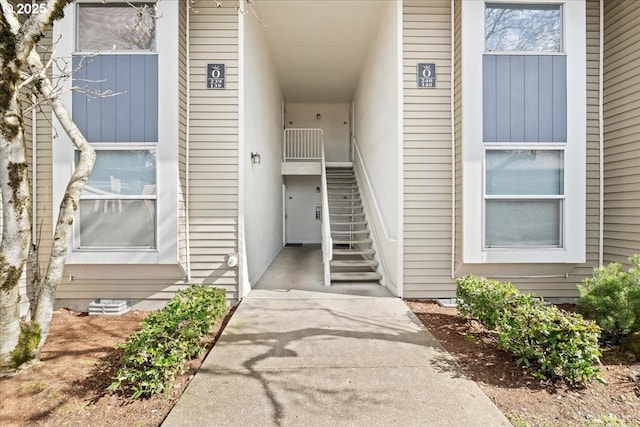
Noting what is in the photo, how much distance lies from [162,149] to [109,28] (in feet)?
5.53

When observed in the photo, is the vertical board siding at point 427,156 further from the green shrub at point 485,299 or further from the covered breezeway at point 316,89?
the green shrub at point 485,299

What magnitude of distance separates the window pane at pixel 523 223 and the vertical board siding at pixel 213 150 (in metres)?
3.47

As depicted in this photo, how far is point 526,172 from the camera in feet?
13.9

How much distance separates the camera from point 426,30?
4562 mm

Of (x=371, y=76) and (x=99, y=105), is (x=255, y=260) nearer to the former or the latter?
(x=99, y=105)

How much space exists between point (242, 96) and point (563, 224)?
464 centimetres

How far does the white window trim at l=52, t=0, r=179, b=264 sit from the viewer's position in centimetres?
398

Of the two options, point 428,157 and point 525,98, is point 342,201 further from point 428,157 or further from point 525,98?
point 525,98

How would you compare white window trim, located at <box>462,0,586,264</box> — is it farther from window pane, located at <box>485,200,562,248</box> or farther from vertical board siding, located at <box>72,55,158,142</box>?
vertical board siding, located at <box>72,55,158,142</box>

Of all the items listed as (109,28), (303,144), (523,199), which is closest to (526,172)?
(523,199)

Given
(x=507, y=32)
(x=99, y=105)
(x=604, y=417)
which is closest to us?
(x=604, y=417)

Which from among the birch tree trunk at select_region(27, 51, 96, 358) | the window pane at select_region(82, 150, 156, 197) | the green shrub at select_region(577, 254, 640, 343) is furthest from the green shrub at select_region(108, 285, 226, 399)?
the green shrub at select_region(577, 254, 640, 343)

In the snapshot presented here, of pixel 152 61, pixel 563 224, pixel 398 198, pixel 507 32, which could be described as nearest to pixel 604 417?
pixel 563 224

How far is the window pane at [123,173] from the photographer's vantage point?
3.99 m
